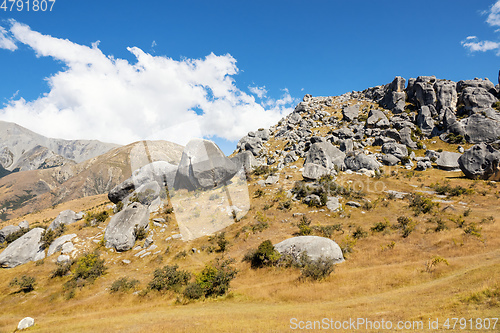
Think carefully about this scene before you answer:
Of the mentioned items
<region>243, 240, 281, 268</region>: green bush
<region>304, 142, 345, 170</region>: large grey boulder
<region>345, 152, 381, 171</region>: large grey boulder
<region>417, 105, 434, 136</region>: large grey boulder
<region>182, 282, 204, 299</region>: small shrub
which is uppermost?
<region>417, 105, 434, 136</region>: large grey boulder

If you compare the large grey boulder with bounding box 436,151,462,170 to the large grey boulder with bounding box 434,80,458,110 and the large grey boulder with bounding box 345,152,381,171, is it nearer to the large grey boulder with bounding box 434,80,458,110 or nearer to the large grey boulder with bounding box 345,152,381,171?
the large grey boulder with bounding box 345,152,381,171

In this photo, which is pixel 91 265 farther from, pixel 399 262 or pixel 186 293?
pixel 399 262

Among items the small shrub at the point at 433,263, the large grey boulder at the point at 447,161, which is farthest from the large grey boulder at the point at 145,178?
the large grey boulder at the point at 447,161

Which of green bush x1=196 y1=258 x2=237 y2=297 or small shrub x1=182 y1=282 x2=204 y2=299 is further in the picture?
green bush x1=196 y1=258 x2=237 y2=297

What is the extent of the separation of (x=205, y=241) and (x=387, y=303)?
67.2ft

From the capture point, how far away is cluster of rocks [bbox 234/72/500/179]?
51938 mm

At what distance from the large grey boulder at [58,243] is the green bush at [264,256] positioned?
85.2 feet

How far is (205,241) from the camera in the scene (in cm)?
2684

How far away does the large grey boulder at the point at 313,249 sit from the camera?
18500 mm

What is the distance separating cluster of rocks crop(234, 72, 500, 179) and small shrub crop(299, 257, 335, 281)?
2659 cm

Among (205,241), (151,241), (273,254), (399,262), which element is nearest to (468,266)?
(399,262)

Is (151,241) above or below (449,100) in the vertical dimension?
below

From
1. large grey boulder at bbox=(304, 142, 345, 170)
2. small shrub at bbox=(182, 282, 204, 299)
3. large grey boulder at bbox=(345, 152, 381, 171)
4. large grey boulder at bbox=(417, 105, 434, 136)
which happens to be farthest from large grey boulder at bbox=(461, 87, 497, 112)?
small shrub at bbox=(182, 282, 204, 299)

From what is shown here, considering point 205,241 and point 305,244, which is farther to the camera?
point 205,241
